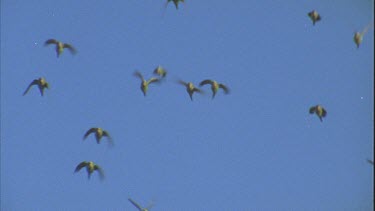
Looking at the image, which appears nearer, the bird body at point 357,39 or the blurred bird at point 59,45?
the bird body at point 357,39

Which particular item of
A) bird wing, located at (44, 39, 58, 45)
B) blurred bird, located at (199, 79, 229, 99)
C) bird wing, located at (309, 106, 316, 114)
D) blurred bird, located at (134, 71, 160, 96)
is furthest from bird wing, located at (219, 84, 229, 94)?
bird wing, located at (44, 39, 58, 45)

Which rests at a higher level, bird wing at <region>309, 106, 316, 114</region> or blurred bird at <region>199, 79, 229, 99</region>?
blurred bird at <region>199, 79, 229, 99</region>

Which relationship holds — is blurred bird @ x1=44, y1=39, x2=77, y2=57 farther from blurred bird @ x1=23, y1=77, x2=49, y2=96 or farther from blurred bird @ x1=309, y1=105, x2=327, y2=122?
blurred bird @ x1=309, y1=105, x2=327, y2=122

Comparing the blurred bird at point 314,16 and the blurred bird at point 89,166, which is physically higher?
the blurred bird at point 314,16

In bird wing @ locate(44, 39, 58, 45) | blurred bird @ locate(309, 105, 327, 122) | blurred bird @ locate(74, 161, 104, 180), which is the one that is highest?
bird wing @ locate(44, 39, 58, 45)

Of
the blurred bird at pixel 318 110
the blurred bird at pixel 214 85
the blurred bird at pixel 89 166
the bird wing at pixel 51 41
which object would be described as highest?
the bird wing at pixel 51 41

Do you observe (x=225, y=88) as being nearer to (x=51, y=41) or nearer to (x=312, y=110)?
(x=312, y=110)

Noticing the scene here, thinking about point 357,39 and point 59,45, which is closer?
point 357,39

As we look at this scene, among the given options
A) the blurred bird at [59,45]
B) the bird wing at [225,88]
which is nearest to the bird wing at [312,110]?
the bird wing at [225,88]

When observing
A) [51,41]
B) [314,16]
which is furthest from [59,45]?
[314,16]

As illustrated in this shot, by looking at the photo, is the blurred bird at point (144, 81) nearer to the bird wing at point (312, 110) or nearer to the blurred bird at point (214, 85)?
the blurred bird at point (214, 85)

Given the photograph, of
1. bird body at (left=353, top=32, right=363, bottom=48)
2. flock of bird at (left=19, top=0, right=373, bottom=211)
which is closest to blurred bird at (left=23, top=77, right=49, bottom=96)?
flock of bird at (left=19, top=0, right=373, bottom=211)

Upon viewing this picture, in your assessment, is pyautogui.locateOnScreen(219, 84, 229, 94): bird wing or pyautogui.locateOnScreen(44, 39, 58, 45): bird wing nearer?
pyautogui.locateOnScreen(219, 84, 229, 94): bird wing

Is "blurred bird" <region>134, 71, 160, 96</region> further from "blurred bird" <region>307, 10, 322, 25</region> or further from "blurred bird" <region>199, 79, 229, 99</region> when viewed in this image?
"blurred bird" <region>307, 10, 322, 25</region>
